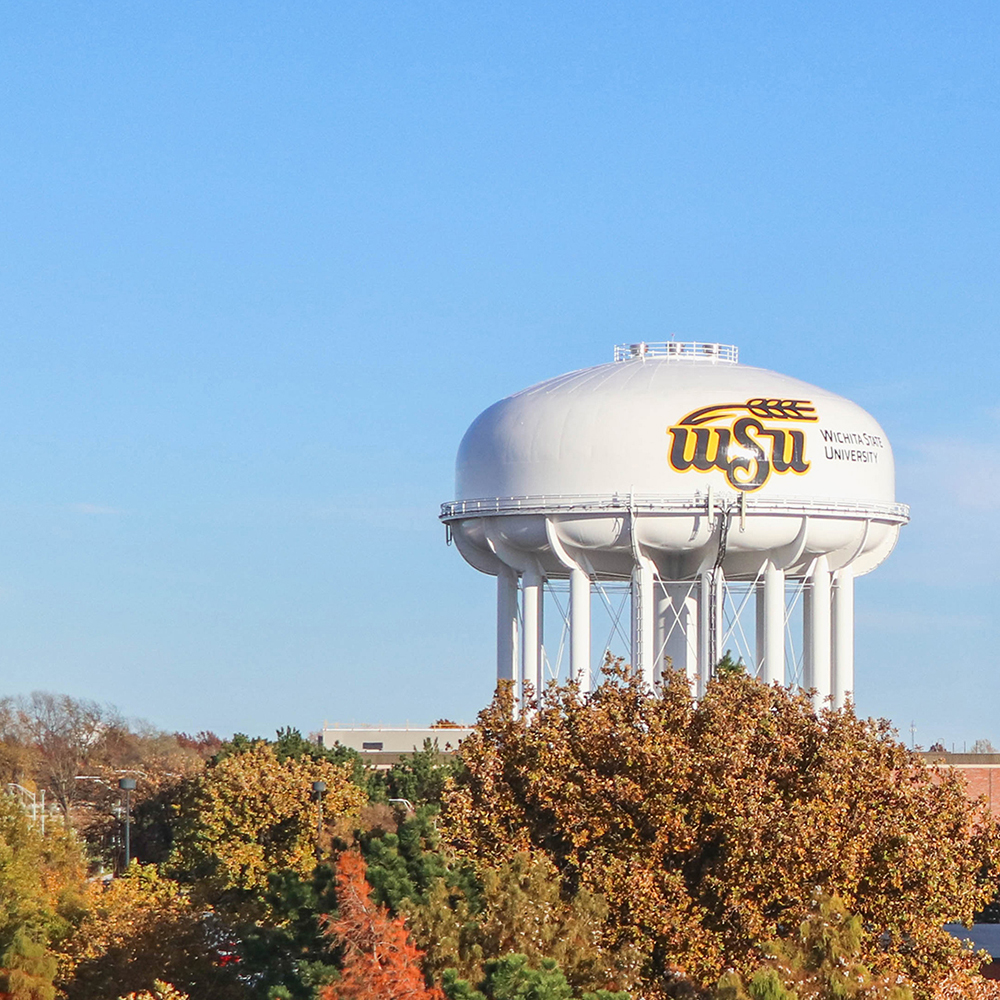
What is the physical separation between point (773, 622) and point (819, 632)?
2.04 metres

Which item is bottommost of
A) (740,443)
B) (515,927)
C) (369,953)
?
(369,953)

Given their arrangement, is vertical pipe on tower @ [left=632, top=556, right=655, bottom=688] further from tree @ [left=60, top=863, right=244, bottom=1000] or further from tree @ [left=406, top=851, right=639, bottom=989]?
tree @ [left=406, top=851, right=639, bottom=989]

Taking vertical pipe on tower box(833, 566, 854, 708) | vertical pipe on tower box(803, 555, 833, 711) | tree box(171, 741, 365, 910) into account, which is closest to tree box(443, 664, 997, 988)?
tree box(171, 741, 365, 910)

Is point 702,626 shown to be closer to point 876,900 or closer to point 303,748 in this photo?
point 303,748

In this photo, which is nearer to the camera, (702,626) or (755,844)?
(755,844)

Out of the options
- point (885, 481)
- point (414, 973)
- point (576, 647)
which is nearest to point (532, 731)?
point (414, 973)

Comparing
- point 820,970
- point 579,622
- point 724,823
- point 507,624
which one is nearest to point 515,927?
point 724,823

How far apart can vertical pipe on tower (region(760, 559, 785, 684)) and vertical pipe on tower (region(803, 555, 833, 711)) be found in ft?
3.86

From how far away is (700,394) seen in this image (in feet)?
191

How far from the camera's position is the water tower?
5656cm

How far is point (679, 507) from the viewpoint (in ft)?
184

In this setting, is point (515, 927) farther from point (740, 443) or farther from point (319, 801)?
point (740, 443)

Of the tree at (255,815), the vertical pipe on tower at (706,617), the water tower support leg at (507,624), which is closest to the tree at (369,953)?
the tree at (255,815)

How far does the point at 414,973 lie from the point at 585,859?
19.3 feet
